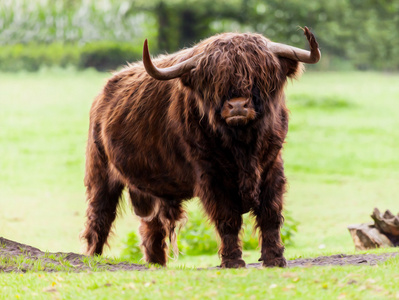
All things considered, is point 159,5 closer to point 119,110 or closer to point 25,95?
point 25,95

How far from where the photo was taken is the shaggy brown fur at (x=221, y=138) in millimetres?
5668

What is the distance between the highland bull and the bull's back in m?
0.01

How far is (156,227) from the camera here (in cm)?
796

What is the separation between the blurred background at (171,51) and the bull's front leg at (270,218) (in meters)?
8.54

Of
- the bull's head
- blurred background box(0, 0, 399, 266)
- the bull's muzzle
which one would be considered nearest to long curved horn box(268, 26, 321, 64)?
the bull's head

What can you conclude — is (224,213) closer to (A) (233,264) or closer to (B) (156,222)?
(A) (233,264)

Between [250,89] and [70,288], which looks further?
[250,89]

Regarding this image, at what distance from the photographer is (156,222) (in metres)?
7.96

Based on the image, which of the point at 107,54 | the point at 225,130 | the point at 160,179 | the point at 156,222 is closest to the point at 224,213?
the point at 225,130

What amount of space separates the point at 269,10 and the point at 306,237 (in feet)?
60.2

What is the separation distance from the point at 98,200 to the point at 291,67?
290cm

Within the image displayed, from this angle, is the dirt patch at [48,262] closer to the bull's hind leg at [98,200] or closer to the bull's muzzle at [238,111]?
the bull's hind leg at [98,200]

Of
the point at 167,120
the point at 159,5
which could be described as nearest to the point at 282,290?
the point at 167,120

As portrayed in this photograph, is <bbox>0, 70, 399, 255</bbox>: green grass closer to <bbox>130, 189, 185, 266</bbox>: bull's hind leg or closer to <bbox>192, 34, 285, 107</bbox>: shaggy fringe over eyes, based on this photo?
<bbox>130, 189, 185, 266</bbox>: bull's hind leg
